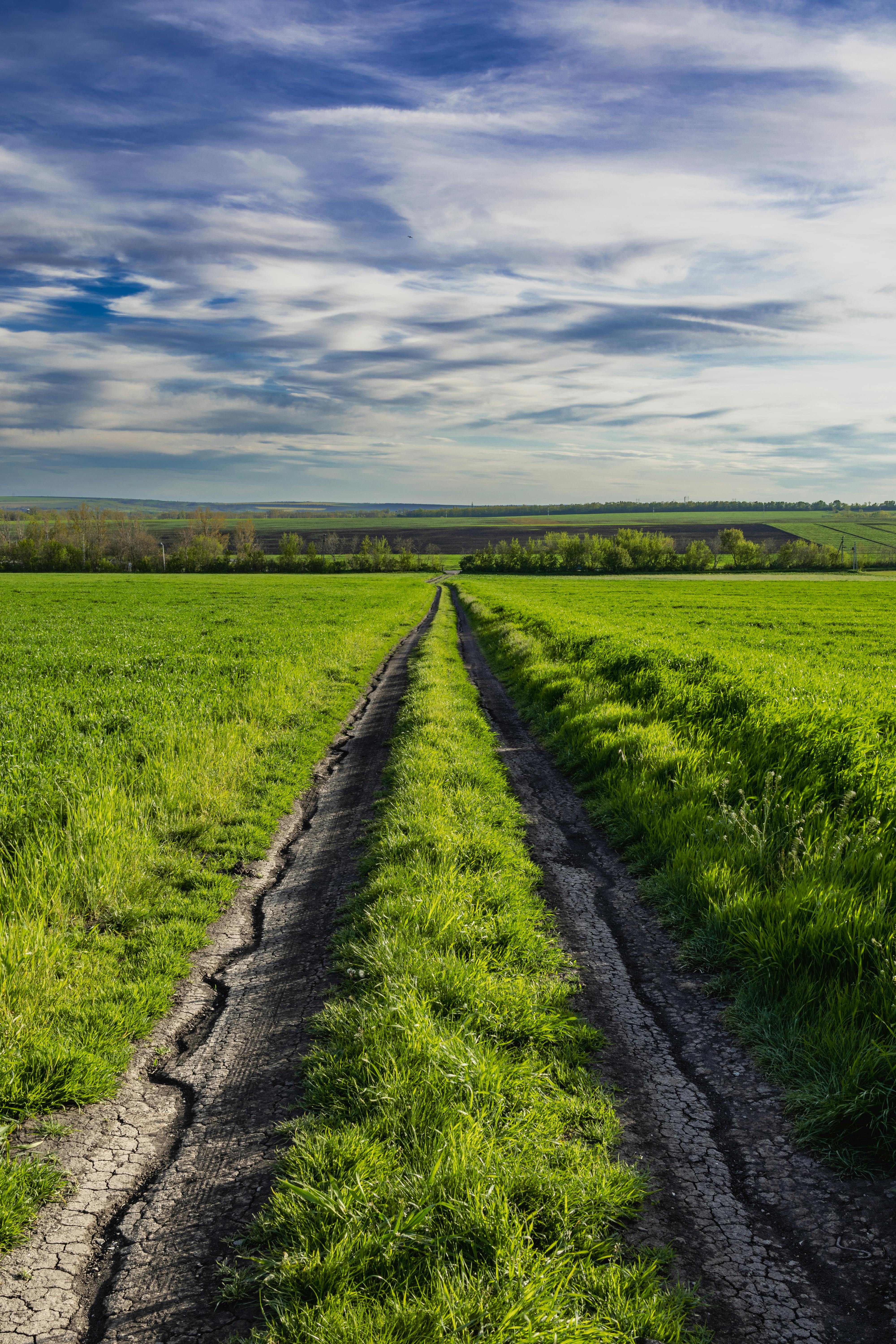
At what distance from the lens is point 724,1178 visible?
3.32 meters

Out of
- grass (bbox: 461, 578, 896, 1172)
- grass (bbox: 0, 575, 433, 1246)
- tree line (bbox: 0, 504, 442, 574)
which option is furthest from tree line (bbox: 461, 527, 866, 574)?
grass (bbox: 461, 578, 896, 1172)

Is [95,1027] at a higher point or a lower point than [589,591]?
lower

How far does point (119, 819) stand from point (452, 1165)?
214 inches

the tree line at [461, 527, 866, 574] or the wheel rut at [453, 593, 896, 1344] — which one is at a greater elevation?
the tree line at [461, 527, 866, 574]

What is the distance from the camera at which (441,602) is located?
52812 mm

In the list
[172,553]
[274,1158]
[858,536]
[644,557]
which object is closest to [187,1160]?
[274,1158]

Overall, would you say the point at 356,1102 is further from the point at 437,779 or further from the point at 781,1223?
the point at 437,779

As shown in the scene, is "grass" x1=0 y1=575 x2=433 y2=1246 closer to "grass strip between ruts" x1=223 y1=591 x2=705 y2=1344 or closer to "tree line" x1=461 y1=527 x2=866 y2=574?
"grass strip between ruts" x1=223 y1=591 x2=705 y2=1344

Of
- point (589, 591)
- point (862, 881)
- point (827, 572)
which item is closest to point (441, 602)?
point (589, 591)

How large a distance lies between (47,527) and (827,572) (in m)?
143

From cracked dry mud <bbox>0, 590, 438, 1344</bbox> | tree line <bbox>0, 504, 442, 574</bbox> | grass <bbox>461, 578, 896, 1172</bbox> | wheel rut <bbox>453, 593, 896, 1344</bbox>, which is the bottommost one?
cracked dry mud <bbox>0, 590, 438, 1344</bbox>

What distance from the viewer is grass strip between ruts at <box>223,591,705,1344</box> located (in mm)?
2604

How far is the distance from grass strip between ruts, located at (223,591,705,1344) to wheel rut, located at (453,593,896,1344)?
0.56 ft

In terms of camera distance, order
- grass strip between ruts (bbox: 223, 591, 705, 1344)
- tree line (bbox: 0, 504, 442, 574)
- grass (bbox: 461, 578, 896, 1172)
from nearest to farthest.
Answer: grass strip between ruts (bbox: 223, 591, 705, 1344), grass (bbox: 461, 578, 896, 1172), tree line (bbox: 0, 504, 442, 574)
